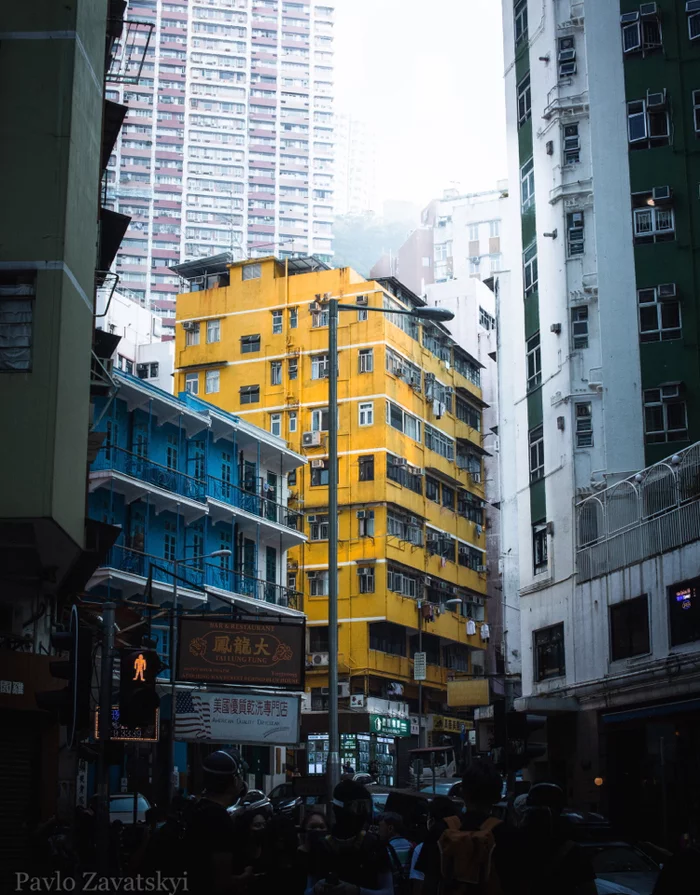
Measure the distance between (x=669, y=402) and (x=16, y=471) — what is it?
21003 mm

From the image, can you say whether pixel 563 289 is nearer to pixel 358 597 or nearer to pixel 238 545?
pixel 238 545

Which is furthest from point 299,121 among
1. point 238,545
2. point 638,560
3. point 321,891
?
point 321,891

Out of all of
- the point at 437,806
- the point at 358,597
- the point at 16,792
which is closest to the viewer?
the point at 437,806

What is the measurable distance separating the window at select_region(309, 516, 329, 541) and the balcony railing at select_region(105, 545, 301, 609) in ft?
15.0

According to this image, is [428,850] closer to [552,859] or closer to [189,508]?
[552,859]

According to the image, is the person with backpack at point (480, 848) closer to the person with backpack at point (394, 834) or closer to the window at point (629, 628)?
the person with backpack at point (394, 834)

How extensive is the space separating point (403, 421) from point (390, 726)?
46.5 feet

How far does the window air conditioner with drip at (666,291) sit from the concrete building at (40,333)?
17704mm

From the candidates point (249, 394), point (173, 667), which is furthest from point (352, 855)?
point (249, 394)

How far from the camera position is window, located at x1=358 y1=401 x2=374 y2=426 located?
61000mm

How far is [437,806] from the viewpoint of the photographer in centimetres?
1183

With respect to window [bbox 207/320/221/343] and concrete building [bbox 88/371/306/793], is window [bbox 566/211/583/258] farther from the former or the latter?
window [bbox 207/320/221/343]

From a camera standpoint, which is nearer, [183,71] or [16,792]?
[16,792]

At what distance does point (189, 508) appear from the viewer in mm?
45406
